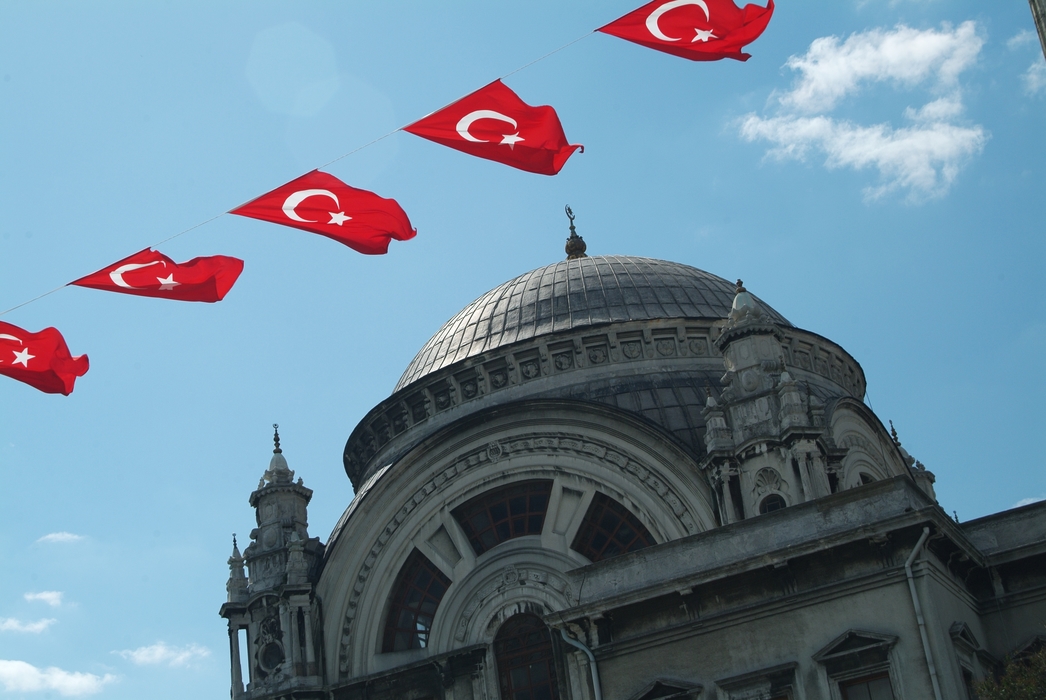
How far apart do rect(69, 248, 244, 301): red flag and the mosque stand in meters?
8.38

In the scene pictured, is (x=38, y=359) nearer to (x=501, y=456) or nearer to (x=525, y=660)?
(x=501, y=456)

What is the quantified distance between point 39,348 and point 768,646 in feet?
43.4

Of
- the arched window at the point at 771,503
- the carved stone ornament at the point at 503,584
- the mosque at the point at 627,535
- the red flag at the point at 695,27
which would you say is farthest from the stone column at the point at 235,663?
the red flag at the point at 695,27

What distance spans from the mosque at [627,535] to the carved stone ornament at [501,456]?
0.05 m

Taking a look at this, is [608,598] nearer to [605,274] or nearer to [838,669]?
[838,669]

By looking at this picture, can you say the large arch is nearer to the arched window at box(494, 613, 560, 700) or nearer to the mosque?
the mosque

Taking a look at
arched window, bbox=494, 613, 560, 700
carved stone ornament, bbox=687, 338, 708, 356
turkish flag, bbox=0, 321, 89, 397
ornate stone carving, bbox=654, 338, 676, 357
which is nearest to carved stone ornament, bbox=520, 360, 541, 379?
ornate stone carving, bbox=654, 338, 676, 357

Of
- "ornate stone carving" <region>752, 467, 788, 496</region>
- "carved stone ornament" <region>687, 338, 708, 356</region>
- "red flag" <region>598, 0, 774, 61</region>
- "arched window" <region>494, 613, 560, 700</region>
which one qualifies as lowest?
"arched window" <region>494, 613, 560, 700</region>

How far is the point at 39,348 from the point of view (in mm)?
21703

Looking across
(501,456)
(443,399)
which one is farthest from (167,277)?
(443,399)

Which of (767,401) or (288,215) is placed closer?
(288,215)

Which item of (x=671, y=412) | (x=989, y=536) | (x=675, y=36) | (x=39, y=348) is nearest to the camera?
(x=675, y=36)

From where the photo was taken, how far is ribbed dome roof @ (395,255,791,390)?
111ft

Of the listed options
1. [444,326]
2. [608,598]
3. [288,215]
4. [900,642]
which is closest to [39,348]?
[288,215]
